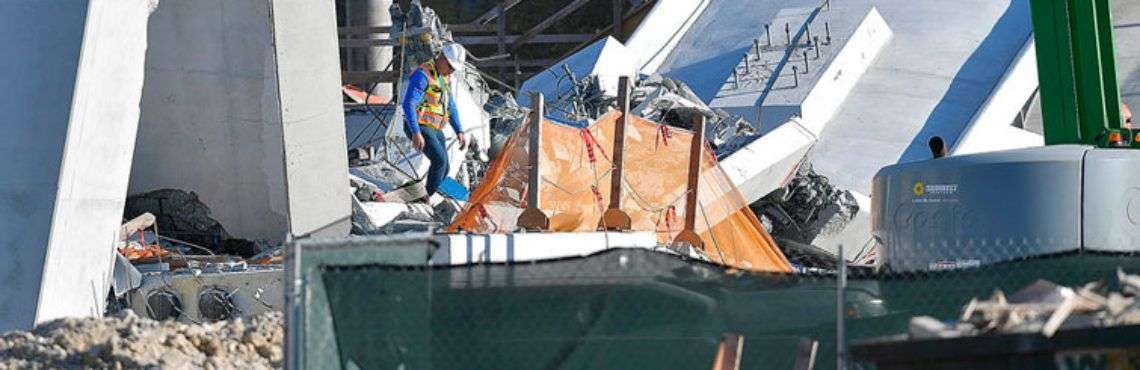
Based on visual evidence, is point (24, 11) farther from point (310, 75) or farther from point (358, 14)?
point (358, 14)

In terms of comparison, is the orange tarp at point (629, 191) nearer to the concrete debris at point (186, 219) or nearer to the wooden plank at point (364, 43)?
the concrete debris at point (186, 219)

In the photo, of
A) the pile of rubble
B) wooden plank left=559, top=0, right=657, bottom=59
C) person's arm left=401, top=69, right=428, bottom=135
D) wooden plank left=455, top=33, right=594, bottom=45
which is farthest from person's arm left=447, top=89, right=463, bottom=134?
wooden plank left=455, top=33, right=594, bottom=45

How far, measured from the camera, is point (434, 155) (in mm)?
13164

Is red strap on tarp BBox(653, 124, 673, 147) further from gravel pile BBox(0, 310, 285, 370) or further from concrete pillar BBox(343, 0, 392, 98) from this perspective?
concrete pillar BBox(343, 0, 392, 98)

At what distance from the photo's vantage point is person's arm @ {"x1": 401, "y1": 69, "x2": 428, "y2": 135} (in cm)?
1284

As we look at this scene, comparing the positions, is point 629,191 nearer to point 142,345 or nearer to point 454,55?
point 454,55

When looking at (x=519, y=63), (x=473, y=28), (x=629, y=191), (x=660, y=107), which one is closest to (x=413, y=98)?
(x=629, y=191)

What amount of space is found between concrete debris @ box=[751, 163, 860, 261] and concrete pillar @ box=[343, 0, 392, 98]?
36.7 feet

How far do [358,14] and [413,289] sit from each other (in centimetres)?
2089

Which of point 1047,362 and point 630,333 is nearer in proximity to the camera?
point 1047,362

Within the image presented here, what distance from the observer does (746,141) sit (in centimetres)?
1548

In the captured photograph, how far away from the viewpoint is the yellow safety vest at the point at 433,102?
1316 centimetres

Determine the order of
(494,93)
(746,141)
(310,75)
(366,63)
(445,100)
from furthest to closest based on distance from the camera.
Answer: (366,63)
(494,93)
(746,141)
(445,100)
(310,75)

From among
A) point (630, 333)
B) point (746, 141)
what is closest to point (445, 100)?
point (746, 141)
